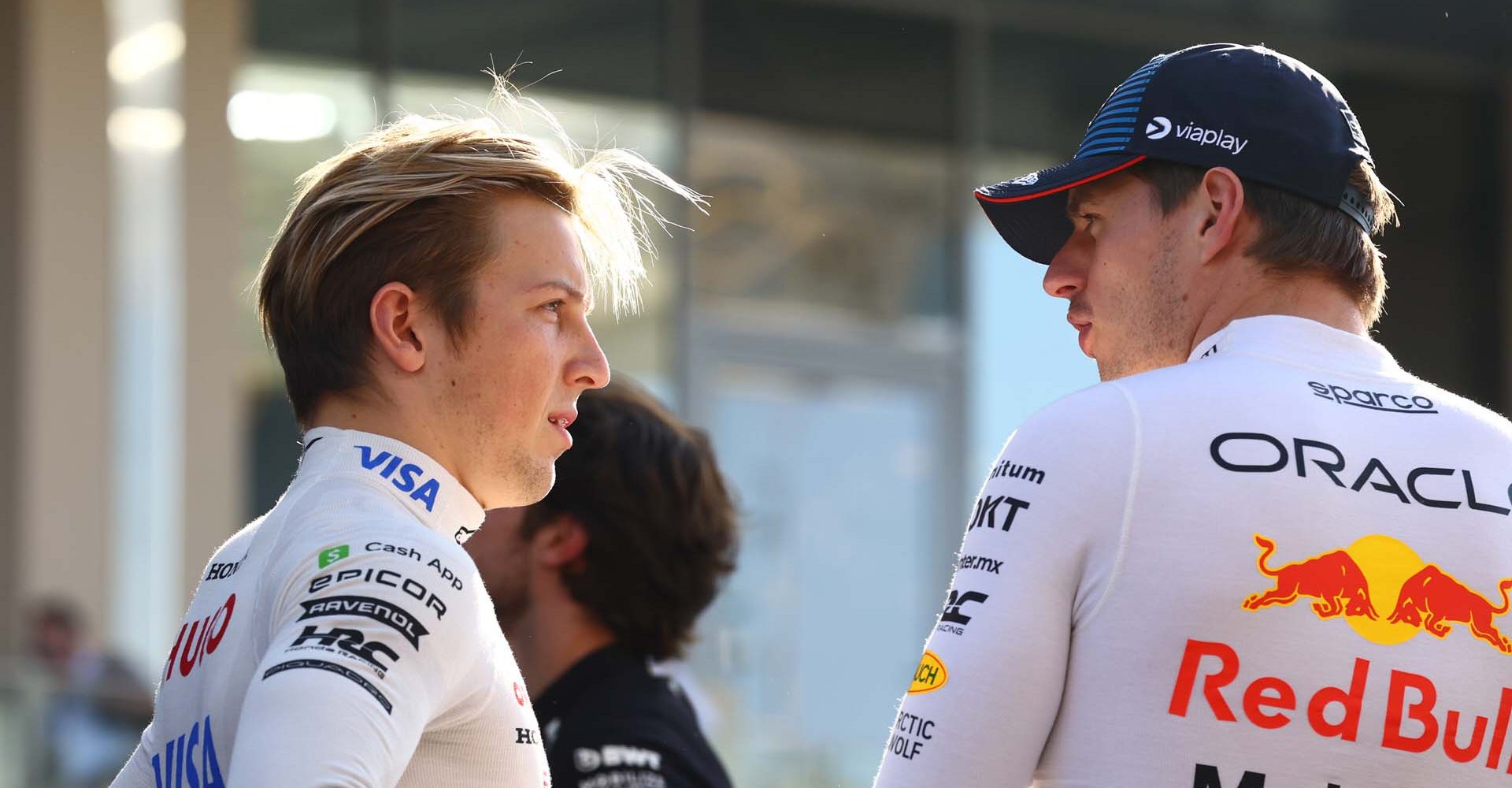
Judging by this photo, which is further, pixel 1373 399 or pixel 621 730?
pixel 621 730

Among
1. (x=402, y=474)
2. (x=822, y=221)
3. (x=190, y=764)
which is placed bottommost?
(x=190, y=764)

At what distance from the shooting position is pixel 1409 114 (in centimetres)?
→ 1314

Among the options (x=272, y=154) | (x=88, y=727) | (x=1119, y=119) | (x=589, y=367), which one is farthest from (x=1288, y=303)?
(x=272, y=154)

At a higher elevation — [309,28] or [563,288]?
[309,28]

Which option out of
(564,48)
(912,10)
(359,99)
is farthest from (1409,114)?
(359,99)

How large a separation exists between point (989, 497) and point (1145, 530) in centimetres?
18

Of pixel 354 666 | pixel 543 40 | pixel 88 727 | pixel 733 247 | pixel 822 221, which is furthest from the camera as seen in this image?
pixel 822 221

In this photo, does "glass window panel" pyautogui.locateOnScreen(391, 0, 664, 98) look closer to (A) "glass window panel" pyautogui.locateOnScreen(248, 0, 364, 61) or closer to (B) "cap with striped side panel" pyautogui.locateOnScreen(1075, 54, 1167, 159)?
(A) "glass window panel" pyautogui.locateOnScreen(248, 0, 364, 61)

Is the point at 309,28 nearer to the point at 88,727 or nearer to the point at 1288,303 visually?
the point at 88,727

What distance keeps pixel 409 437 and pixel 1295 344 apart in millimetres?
993

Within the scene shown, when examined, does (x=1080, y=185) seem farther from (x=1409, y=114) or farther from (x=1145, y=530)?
(x=1409, y=114)

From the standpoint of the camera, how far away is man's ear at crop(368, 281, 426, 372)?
7.13 ft

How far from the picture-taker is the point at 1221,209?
2.30m

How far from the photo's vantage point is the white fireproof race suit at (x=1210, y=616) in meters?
1.97
